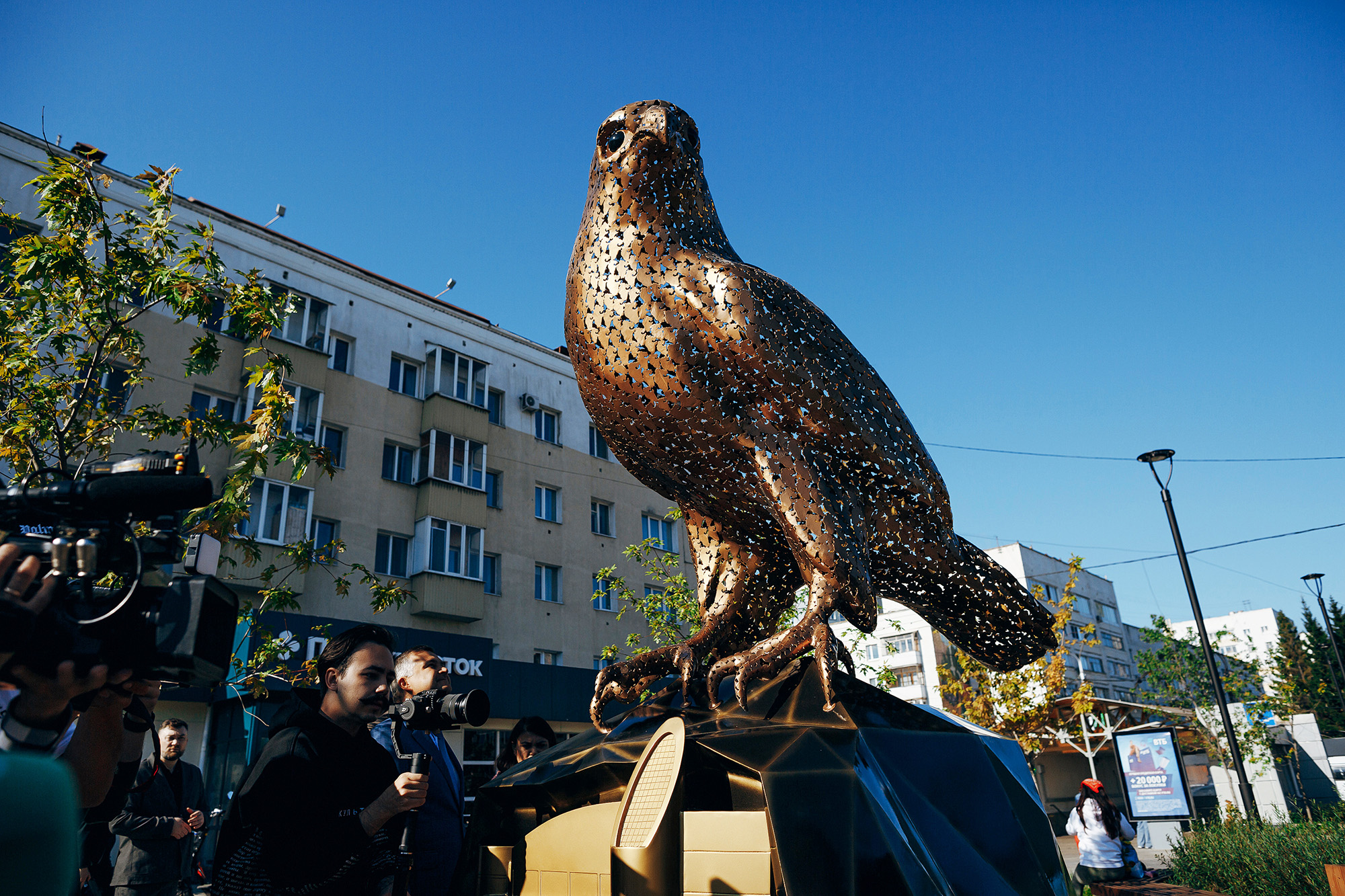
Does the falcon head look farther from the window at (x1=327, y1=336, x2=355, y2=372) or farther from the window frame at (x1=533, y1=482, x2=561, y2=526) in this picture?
the window frame at (x1=533, y1=482, x2=561, y2=526)

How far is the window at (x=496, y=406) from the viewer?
749 inches

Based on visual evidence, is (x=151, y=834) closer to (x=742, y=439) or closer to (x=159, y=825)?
(x=159, y=825)

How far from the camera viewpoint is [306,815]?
7.94ft

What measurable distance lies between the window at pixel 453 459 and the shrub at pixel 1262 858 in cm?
1367

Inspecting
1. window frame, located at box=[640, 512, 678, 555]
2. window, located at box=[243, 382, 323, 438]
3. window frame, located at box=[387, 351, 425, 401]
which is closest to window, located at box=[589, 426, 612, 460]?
window frame, located at box=[640, 512, 678, 555]

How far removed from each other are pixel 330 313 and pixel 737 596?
15622mm

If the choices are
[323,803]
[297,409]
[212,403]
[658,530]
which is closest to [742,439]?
[323,803]

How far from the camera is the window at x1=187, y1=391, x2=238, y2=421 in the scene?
1407 centimetres

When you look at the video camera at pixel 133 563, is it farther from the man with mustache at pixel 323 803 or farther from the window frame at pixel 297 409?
the window frame at pixel 297 409

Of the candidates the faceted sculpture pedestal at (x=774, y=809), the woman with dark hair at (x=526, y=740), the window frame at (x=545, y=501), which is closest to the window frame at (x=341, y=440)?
the window frame at (x=545, y=501)

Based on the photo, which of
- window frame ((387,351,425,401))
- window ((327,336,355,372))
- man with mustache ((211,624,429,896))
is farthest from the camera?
window frame ((387,351,425,401))

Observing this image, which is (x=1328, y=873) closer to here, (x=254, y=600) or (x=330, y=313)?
(x=254, y=600)

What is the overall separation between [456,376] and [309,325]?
322 centimetres

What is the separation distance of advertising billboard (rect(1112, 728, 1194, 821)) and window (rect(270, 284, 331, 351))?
50.6 ft
